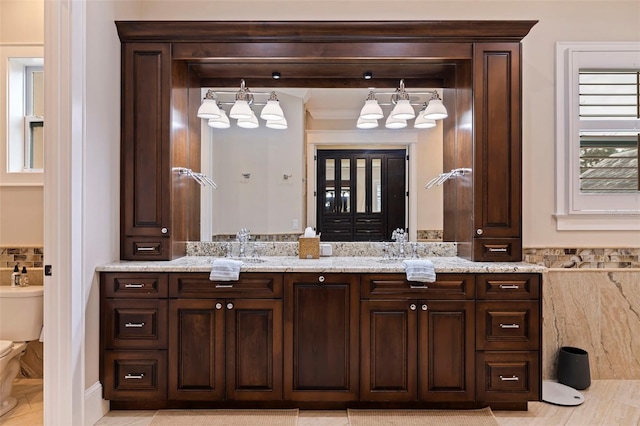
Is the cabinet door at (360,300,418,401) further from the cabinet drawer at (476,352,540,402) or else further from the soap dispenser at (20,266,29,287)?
the soap dispenser at (20,266,29,287)

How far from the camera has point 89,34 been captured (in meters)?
2.27

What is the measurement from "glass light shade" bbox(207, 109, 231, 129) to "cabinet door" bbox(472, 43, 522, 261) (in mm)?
1844

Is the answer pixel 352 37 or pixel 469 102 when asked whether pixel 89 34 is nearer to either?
pixel 352 37

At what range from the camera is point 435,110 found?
2.83 meters

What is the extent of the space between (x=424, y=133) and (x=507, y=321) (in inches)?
57.3

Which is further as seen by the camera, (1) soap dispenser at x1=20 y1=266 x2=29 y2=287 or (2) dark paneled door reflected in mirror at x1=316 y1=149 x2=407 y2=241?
(2) dark paneled door reflected in mirror at x1=316 y1=149 x2=407 y2=241

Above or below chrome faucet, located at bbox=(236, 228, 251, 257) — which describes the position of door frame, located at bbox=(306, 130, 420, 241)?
above

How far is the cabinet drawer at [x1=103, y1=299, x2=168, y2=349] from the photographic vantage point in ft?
7.67

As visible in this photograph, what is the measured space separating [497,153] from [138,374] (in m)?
2.75

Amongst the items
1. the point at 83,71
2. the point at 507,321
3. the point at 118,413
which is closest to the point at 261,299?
the point at 118,413

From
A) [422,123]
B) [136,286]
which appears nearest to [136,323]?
[136,286]

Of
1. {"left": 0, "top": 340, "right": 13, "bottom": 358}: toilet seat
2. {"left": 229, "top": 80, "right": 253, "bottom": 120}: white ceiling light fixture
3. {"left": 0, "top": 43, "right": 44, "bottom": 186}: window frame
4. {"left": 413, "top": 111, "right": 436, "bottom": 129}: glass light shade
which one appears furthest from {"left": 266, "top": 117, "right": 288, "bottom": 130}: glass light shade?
{"left": 0, "top": 340, "right": 13, "bottom": 358}: toilet seat

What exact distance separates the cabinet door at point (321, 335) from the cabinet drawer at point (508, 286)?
79 centimetres

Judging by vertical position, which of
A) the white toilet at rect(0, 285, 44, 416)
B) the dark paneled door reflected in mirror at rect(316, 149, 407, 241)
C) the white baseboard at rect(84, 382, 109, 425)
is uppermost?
the dark paneled door reflected in mirror at rect(316, 149, 407, 241)
